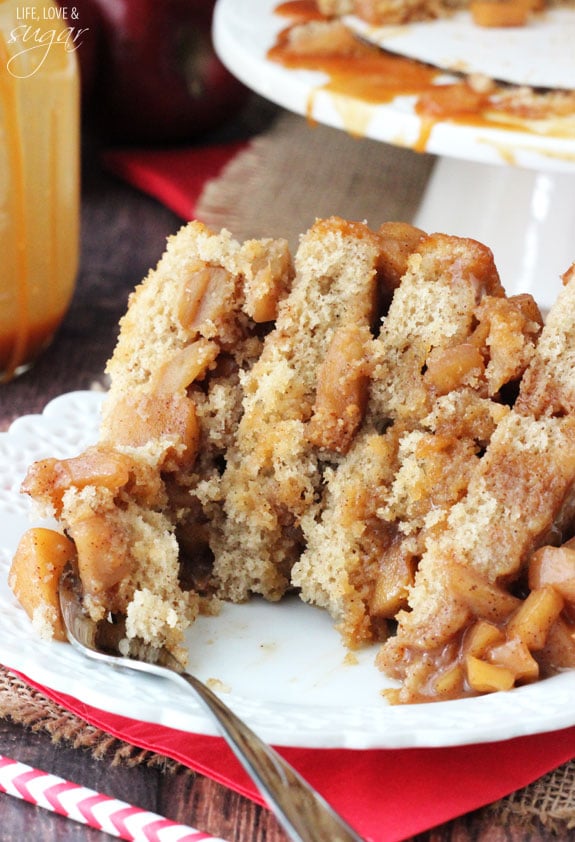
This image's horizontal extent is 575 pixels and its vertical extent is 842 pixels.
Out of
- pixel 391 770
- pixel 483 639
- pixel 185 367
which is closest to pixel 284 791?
pixel 391 770

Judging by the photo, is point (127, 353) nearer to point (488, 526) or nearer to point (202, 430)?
point (202, 430)

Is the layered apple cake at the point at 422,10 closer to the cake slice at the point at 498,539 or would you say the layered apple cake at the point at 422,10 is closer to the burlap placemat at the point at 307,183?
the burlap placemat at the point at 307,183

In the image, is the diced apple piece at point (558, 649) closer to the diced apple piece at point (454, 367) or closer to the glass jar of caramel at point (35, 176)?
the diced apple piece at point (454, 367)

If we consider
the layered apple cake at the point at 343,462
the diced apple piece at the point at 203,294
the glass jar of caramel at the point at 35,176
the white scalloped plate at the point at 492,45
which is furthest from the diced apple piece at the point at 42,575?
the white scalloped plate at the point at 492,45

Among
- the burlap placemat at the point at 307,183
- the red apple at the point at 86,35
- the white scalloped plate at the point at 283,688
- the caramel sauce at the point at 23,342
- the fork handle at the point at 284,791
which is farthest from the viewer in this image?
the red apple at the point at 86,35

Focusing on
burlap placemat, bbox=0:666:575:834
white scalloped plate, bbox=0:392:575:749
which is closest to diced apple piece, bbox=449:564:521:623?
white scalloped plate, bbox=0:392:575:749

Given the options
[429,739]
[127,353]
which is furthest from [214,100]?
[429,739]

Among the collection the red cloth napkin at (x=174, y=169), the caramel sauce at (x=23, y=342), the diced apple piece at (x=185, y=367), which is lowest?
the red cloth napkin at (x=174, y=169)

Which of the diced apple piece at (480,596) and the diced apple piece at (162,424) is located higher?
the diced apple piece at (162,424)

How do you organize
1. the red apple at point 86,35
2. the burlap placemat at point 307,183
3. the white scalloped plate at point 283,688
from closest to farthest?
the white scalloped plate at point 283,688 → the burlap placemat at point 307,183 → the red apple at point 86,35

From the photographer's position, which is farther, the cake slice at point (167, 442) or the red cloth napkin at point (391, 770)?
the cake slice at point (167, 442)
